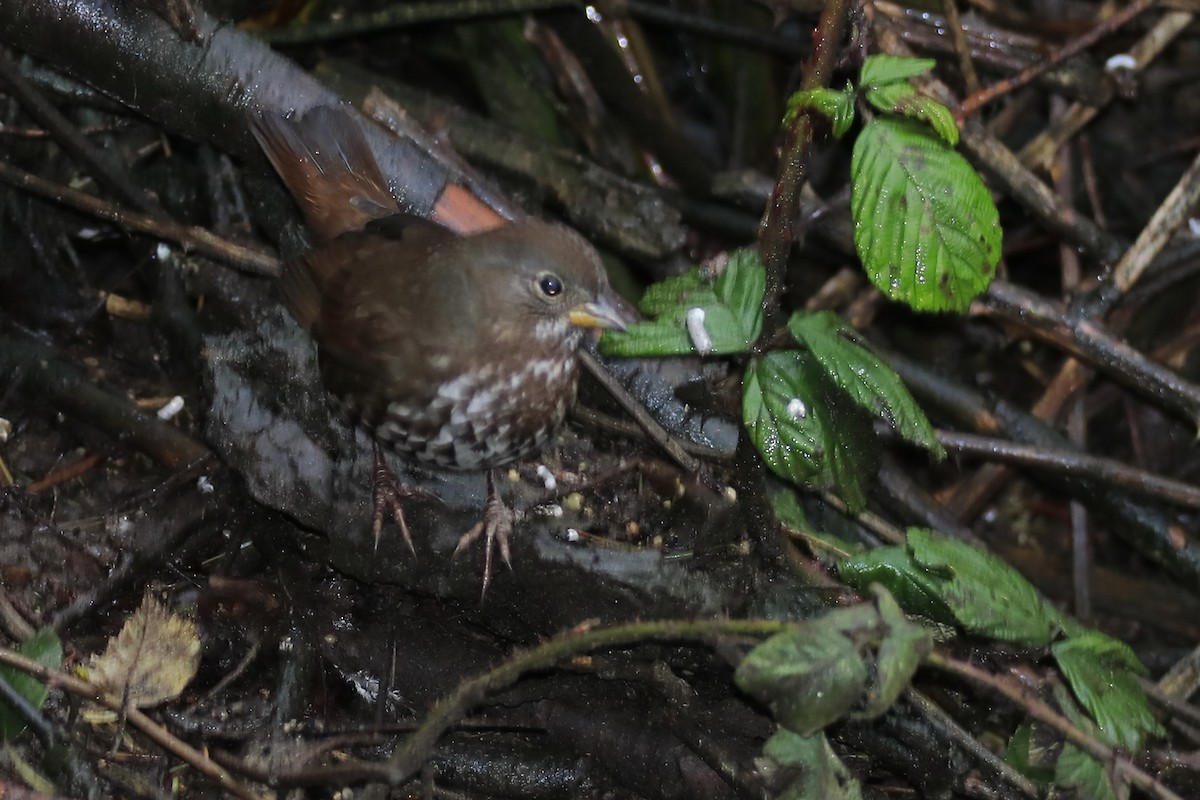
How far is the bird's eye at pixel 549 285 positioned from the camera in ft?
9.70

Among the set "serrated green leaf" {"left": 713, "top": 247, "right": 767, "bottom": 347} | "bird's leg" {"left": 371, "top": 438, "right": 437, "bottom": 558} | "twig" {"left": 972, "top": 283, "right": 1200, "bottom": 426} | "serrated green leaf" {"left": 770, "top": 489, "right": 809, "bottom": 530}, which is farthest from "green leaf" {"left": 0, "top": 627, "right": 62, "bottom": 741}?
"twig" {"left": 972, "top": 283, "right": 1200, "bottom": 426}

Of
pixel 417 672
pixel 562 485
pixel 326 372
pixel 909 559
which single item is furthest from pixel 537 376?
pixel 909 559

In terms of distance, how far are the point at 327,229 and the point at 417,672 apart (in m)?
1.31

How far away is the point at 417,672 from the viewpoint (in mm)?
2926

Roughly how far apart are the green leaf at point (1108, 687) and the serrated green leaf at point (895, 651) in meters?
Answer: 0.72

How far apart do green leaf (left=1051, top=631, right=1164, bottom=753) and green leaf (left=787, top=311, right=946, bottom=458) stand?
27.7 inches

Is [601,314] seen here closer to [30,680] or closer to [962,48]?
[30,680]

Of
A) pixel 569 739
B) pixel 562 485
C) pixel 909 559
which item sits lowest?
pixel 569 739

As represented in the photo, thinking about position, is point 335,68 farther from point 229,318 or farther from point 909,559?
point 909,559

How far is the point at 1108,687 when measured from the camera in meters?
2.74

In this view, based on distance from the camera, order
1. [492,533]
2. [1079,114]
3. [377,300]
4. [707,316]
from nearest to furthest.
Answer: [707,316] < [492,533] < [377,300] < [1079,114]

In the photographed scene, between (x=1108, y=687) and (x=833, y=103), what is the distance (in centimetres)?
152

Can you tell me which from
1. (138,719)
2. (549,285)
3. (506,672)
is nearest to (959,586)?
(506,672)

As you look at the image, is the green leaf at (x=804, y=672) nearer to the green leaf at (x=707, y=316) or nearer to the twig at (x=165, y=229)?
the green leaf at (x=707, y=316)
